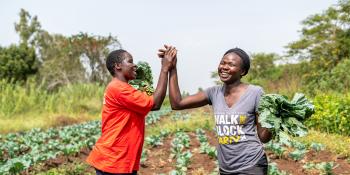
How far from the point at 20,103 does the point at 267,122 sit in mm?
18226

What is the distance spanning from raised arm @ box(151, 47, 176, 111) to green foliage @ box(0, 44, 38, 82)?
116 feet

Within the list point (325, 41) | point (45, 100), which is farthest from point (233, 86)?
point (325, 41)

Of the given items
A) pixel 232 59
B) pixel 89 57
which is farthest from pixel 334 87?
pixel 89 57

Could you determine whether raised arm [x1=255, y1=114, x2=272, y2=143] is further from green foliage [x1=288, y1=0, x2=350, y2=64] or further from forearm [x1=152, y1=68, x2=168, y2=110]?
green foliage [x1=288, y1=0, x2=350, y2=64]

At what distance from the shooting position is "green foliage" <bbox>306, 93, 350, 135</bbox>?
10.6m

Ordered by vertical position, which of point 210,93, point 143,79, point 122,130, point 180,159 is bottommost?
point 180,159

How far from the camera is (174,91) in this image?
13.0ft

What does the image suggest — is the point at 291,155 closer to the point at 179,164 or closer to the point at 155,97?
the point at 179,164

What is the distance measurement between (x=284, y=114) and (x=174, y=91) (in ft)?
2.98

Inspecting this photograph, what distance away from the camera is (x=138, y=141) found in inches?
154

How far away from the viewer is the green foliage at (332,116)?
10.6 metres

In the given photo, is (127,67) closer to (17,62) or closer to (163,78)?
(163,78)

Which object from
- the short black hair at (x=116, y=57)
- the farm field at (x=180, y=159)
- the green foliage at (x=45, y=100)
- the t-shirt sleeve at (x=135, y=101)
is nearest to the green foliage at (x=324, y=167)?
the farm field at (x=180, y=159)

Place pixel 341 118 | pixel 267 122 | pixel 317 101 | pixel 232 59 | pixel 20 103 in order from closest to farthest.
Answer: pixel 267 122
pixel 232 59
pixel 341 118
pixel 317 101
pixel 20 103
